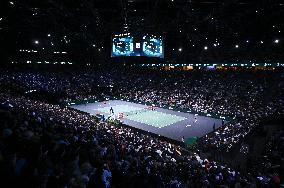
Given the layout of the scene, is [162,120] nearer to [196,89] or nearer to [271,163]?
[196,89]

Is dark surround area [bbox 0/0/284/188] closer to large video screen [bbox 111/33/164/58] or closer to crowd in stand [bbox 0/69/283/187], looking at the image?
crowd in stand [bbox 0/69/283/187]

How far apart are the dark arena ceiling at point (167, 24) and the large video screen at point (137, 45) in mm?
991

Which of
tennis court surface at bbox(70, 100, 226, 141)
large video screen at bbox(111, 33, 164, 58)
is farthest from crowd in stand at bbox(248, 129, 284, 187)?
large video screen at bbox(111, 33, 164, 58)

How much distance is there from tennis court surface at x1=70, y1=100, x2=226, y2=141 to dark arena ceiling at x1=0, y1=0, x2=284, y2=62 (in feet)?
33.7

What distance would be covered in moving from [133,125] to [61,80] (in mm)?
20478

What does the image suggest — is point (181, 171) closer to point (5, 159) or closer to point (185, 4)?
point (5, 159)

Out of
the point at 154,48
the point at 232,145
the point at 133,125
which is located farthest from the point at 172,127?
the point at 154,48

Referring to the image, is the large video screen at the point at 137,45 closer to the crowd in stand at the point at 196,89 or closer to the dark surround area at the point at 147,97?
the dark surround area at the point at 147,97

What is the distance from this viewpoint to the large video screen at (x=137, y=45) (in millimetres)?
29578

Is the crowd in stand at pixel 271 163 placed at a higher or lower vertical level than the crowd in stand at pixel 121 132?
lower

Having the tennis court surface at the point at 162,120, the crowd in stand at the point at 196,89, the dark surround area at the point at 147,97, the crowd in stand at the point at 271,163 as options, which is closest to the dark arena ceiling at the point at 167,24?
the dark surround area at the point at 147,97

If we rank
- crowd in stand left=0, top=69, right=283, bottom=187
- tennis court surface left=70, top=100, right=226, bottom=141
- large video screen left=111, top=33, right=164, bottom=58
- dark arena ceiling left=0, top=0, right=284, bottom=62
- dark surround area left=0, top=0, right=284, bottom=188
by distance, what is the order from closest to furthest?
crowd in stand left=0, top=69, right=283, bottom=187
dark surround area left=0, top=0, right=284, bottom=188
dark arena ceiling left=0, top=0, right=284, bottom=62
tennis court surface left=70, top=100, right=226, bottom=141
large video screen left=111, top=33, right=164, bottom=58

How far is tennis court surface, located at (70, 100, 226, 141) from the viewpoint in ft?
76.8

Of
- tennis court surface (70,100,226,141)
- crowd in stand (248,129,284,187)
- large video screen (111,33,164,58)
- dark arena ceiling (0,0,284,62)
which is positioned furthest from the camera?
large video screen (111,33,164,58)
